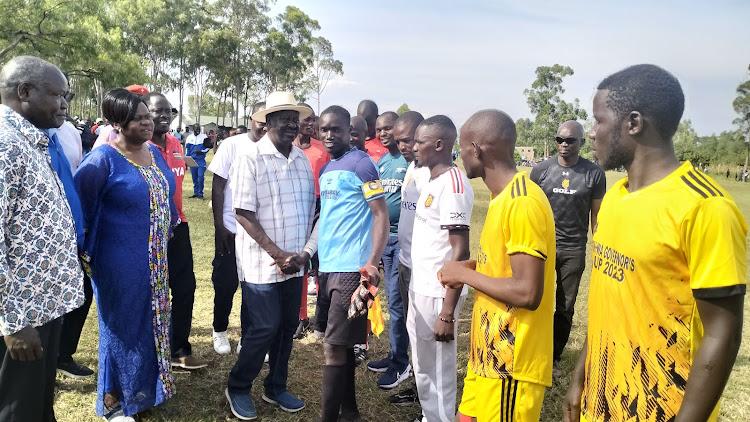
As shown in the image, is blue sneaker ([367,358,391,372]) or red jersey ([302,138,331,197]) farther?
red jersey ([302,138,331,197])

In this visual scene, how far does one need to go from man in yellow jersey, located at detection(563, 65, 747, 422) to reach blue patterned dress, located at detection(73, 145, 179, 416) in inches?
108

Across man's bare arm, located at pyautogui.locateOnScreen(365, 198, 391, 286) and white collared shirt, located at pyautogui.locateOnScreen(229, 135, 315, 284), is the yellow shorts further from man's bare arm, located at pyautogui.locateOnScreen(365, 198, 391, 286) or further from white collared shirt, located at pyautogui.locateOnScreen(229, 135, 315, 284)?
white collared shirt, located at pyautogui.locateOnScreen(229, 135, 315, 284)

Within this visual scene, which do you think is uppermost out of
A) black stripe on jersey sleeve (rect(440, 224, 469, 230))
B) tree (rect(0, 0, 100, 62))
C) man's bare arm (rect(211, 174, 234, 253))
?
tree (rect(0, 0, 100, 62))

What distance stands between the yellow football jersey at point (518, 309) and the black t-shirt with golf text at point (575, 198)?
2.61 metres

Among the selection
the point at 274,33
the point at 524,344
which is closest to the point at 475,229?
the point at 524,344

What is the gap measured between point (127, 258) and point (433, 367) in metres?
2.08

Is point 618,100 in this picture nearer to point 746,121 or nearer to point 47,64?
point 47,64

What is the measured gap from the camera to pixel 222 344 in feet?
15.2

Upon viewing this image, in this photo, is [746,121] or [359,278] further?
[746,121]

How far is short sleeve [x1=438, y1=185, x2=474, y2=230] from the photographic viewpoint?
291 centimetres

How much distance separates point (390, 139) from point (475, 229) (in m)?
8.45

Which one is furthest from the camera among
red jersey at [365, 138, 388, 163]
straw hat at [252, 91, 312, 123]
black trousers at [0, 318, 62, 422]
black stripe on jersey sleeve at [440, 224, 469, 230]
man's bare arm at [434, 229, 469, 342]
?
red jersey at [365, 138, 388, 163]

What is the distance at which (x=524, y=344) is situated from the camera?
2109 millimetres

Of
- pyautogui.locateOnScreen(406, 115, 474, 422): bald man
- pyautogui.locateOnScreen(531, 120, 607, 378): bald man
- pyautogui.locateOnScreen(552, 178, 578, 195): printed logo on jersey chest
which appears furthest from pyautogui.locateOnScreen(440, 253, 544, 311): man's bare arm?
pyautogui.locateOnScreen(552, 178, 578, 195): printed logo on jersey chest
